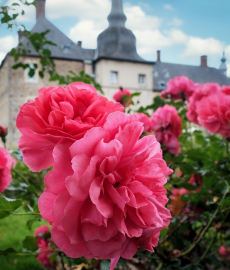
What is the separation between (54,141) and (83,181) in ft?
0.20

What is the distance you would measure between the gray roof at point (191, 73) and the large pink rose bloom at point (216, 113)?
19.6m

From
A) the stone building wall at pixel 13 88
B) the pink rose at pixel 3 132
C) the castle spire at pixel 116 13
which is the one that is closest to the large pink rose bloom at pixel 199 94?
the pink rose at pixel 3 132

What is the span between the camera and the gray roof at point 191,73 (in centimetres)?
2061

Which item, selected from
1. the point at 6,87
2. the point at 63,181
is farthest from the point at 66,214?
the point at 6,87

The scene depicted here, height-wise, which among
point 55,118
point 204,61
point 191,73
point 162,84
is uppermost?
point 204,61

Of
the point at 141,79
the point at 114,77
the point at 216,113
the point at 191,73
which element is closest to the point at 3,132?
the point at 216,113

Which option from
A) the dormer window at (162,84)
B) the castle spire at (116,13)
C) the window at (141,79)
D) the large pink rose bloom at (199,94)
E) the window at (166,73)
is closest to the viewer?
the large pink rose bloom at (199,94)

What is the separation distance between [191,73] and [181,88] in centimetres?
2175

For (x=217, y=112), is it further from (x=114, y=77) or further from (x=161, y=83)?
(x=161, y=83)

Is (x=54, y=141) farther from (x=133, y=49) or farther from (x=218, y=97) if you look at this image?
(x=133, y=49)

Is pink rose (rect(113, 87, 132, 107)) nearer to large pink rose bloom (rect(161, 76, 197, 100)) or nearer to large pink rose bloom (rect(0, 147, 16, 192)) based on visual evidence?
large pink rose bloom (rect(161, 76, 197, 100))

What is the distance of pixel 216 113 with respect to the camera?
0.83m

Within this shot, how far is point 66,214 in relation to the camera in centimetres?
27

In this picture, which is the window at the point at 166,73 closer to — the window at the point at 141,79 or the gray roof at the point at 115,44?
the window at the point at 141,79
